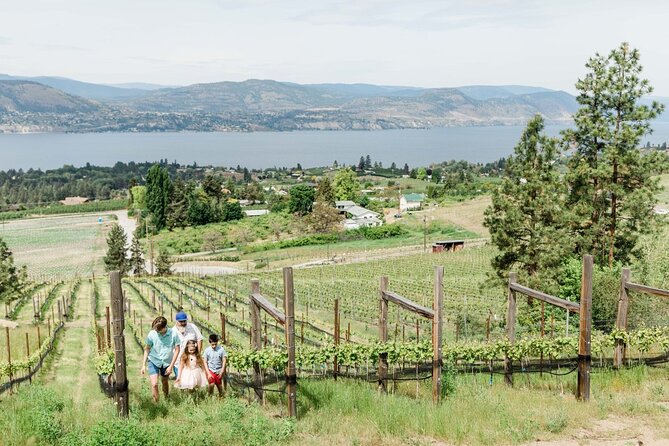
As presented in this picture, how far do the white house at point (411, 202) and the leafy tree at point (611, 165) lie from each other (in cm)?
8044

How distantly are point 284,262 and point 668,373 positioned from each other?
176 feet

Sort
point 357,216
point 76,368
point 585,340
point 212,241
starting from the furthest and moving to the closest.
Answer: point 357,216 < point 212,241 < point 76,368 < point 585,340

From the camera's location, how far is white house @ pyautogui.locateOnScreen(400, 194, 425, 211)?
102 meters

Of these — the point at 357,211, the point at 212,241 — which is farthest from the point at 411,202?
the point at 212,241

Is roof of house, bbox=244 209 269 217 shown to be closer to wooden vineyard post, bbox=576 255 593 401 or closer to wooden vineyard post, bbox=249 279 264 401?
wooden vineyard post, bbox=249 279 264 401

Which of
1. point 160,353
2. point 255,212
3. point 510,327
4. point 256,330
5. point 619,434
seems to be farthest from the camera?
point 255,212

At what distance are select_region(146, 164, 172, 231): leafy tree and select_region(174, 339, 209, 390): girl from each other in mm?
82364

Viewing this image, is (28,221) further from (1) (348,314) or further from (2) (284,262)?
(1) (348,314)

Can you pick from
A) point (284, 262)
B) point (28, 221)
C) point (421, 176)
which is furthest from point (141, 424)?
point (421, 176)

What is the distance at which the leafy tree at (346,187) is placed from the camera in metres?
111

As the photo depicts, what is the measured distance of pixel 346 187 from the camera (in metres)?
112

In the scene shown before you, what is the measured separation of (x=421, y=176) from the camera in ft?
495

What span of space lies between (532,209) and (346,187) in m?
92.9

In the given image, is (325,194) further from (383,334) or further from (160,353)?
(160,353)
